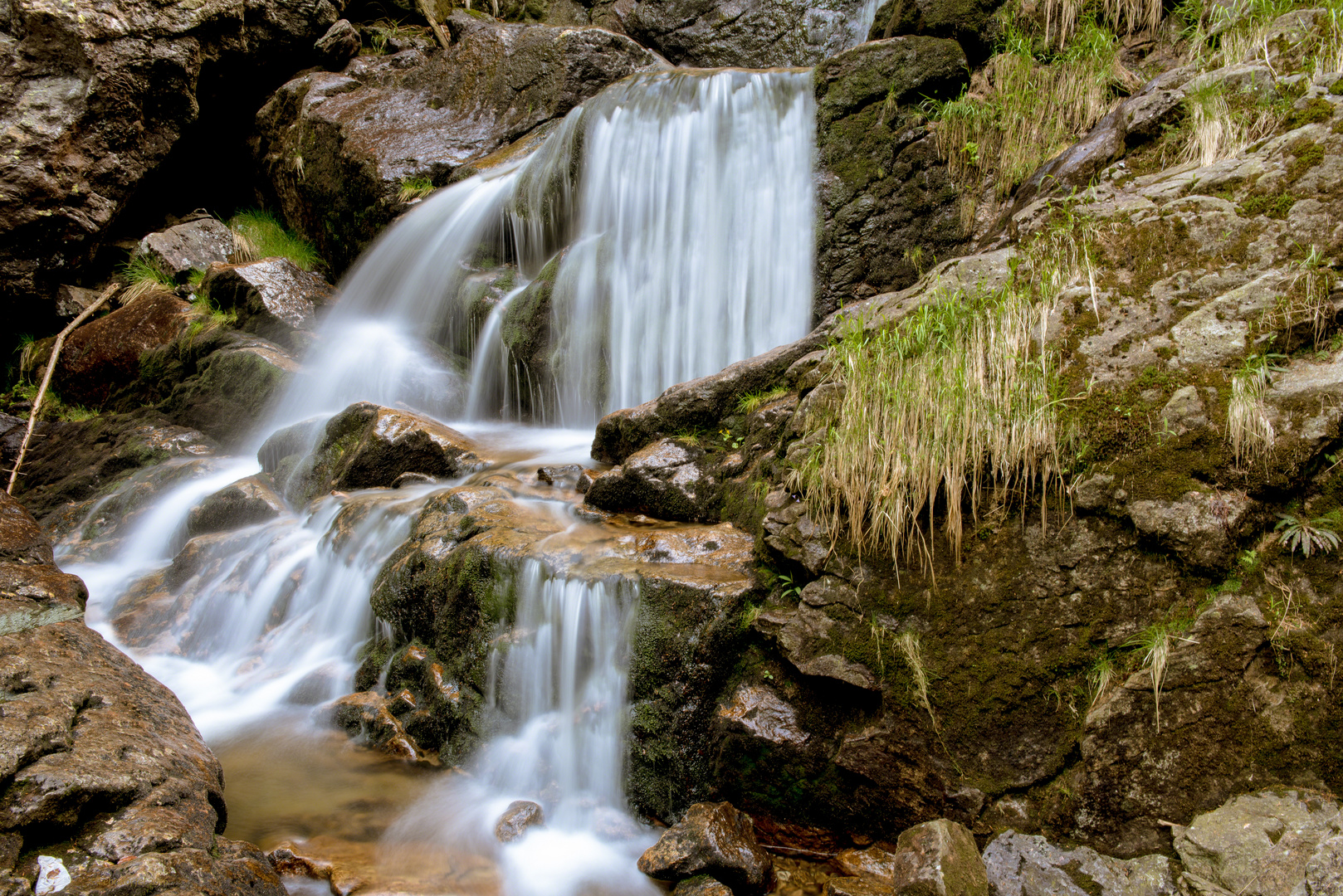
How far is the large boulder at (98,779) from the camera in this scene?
2.19 m

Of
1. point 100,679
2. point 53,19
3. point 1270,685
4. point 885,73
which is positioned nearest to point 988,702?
point 1270,685

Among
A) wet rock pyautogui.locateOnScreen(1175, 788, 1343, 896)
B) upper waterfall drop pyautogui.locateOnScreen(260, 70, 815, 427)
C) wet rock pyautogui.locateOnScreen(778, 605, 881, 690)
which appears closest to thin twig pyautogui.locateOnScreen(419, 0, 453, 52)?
upper waterfall drop pyautogui.locateOnScreen(260, 70, 815, 427)

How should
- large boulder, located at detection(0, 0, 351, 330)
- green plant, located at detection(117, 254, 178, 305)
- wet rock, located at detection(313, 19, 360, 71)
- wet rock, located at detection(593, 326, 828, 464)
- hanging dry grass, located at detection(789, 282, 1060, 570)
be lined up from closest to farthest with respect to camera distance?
hanging dry grass, located at detection(789, 282, 1060, 570) < wet rock, located at detection(593, 326, 828, 464) < large boulder, located at detection(0, 0, 351, 330) < green plant, located at detection(117, 254, 178, 305) < wet rock, located at detection(313, 19, 360, 71)

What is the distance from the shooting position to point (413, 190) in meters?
10.2

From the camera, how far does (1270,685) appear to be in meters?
2.48

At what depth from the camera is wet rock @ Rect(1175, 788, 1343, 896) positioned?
215 centimetres

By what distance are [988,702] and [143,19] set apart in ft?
42.9

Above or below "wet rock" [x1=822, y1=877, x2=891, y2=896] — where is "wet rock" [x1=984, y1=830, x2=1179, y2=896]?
above

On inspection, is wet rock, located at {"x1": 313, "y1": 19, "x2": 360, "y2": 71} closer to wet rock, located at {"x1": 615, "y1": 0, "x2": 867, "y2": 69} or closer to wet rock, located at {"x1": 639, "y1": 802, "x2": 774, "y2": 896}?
wet rock, located at {"x1": 615, "y1": 0, "x2": 867, "y2": 69}

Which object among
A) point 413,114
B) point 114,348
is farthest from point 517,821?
point 413,114

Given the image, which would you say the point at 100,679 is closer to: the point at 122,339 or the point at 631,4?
the point at 122,339

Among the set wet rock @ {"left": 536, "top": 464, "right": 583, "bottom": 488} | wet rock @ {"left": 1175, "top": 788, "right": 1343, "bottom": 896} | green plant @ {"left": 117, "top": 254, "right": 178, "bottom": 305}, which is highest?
green plant @ {"left": 117, "top": 254, "right": 178, "bottom": 305}

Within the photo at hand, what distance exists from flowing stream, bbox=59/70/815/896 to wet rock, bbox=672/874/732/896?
0.24 metres

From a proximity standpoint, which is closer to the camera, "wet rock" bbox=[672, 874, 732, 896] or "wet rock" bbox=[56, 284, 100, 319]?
"wet rock" bbox=[672, 874, 732, 896]
